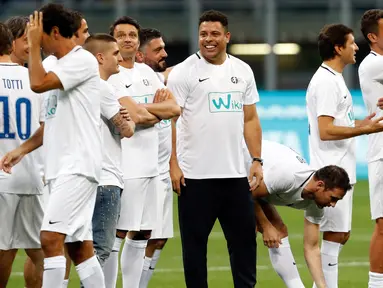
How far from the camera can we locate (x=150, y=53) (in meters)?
9.52

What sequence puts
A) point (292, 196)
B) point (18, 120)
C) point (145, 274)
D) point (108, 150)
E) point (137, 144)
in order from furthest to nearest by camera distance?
point (145, 274)
point (292, 196)
point (137, 144)
point (18, 120)
point (108, 150)

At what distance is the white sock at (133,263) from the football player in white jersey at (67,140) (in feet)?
4.48

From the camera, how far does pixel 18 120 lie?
7645 mm

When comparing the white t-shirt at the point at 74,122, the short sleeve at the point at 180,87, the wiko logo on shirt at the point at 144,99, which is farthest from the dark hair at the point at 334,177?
the white t-shirt at the point at 74,122

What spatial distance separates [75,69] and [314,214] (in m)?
2.86

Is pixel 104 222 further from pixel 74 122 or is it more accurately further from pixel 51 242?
pixel 74 122

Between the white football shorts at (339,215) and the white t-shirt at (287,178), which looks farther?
the white football shorts at (339,215)

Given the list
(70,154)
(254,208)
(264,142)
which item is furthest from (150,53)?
(70,154)

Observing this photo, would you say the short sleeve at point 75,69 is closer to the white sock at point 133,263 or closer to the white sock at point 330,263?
the white sock at point 133,263

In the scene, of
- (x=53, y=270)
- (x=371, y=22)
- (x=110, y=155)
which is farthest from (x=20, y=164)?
(x=371, y=22)

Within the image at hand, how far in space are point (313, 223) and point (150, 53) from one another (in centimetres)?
213

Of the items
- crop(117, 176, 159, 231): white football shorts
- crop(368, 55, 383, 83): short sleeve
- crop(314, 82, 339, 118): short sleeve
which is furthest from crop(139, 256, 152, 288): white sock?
crop(368, 55, 383, 83): short sleeve

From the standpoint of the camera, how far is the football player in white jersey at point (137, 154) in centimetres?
793

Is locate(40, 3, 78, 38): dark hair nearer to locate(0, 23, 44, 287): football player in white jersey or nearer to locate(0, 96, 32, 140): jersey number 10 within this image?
locate(0, 23, 44, 287): football player in white jersey
